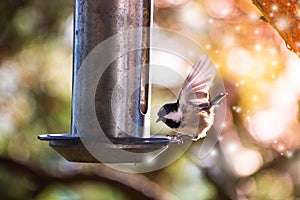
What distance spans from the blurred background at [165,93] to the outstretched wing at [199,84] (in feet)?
3.33

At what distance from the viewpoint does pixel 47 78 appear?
3.68 meters

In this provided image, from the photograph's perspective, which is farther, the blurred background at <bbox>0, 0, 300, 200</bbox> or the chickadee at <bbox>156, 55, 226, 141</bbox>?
the blurred background at <bbox>0, 0, 300, 200</bbox>

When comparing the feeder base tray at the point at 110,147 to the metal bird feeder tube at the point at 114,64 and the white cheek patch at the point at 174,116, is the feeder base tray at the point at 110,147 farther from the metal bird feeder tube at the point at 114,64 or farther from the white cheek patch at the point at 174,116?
the white cheek patch at the point at 174,116

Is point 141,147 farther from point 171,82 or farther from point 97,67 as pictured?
point 171,82

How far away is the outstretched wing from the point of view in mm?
1989

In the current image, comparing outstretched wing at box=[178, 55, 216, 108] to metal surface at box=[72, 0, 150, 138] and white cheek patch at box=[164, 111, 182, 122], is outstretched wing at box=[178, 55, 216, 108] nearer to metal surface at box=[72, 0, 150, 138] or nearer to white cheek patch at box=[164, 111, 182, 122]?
white cheek patch at box=[164, 111, 182, 122]

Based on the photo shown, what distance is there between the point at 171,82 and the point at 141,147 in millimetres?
1358

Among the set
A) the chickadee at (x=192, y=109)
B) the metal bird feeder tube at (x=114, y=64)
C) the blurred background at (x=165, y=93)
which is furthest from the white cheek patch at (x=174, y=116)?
the blurred background at (x=165, y=93)

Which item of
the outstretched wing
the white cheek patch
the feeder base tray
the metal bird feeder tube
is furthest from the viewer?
the white cheek patch

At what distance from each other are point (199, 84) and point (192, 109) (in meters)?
0.12

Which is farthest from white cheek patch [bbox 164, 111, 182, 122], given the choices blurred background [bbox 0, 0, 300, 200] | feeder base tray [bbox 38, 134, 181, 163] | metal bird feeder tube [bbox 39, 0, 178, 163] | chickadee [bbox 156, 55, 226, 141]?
blurred background [bbox 0, 0, 300, 200]

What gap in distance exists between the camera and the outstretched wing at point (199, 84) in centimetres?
199

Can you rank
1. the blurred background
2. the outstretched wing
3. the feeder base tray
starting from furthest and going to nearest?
the blurred background < the outstretched wing < the feeder base tray

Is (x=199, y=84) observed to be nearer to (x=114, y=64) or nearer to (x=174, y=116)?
(x=174, y=116)
